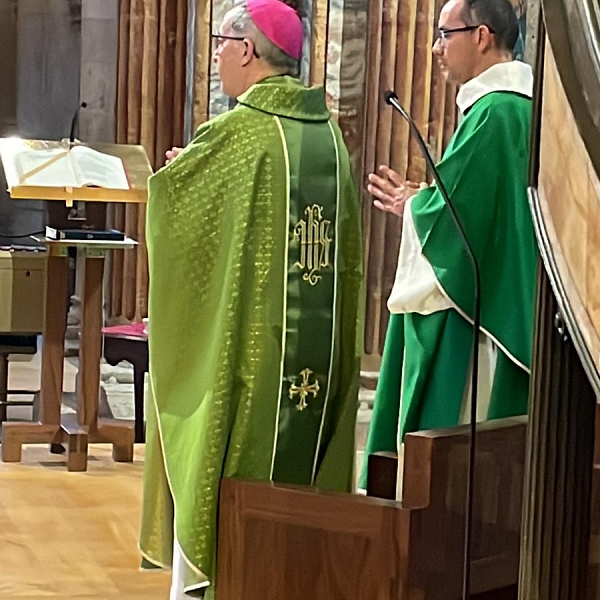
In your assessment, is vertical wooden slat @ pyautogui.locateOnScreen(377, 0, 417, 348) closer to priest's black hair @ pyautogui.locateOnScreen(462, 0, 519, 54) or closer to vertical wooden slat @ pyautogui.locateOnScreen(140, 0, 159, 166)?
vertical wooden slat @ pyautogui.locateOnScreen(140, 0, 159, 166)

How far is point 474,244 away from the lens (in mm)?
3590

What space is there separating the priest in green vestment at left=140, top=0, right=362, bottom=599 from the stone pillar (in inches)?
66.6

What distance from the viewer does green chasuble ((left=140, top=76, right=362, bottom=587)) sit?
3.50 metres

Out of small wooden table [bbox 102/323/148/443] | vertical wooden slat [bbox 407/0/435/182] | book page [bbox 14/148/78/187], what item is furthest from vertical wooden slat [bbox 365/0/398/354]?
book page [bbox 14/148/78/187]

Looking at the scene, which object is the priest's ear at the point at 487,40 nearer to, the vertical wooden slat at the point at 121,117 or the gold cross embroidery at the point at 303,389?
the gold cross embroidery at the point at 303,389

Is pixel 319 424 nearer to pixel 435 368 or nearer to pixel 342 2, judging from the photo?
pixel 435 368

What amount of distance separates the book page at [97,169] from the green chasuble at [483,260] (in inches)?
94.3

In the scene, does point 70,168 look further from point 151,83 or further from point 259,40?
point 151,83

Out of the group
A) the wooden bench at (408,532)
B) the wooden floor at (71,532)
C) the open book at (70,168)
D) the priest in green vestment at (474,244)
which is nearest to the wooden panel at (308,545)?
the wooden bench at (408,532)

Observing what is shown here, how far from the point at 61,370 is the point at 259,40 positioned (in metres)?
2.65

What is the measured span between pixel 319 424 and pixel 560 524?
1.96 meters

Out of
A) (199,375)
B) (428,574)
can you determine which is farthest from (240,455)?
(428,574)

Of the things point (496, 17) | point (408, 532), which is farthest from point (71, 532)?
point (496, 17)

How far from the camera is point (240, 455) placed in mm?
3529
